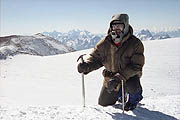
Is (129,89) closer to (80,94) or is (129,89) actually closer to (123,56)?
(123,56)

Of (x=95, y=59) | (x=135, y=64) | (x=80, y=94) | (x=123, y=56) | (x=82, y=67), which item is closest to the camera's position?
(x=135, y=64)

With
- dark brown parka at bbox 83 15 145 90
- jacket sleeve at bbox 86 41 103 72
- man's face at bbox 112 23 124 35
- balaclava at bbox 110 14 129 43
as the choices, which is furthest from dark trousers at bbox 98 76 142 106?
man's face at bbox 112 23 124 35

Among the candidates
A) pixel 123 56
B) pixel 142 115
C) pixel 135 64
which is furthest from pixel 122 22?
pixel 142 115

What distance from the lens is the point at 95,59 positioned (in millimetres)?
3740

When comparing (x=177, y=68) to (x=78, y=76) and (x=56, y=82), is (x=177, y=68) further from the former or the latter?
(x=56, y=82)

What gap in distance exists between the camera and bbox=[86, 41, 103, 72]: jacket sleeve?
12.0ft

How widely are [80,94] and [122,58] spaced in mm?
4405

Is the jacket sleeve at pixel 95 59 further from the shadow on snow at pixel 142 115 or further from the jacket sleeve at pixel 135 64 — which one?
the shadow on snow at pixel 142 115

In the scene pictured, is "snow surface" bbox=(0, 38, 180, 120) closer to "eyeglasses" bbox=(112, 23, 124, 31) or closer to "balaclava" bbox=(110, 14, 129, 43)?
"balaclava" bbox=(110, 14, 129, 43)

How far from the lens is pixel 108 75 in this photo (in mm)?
3639

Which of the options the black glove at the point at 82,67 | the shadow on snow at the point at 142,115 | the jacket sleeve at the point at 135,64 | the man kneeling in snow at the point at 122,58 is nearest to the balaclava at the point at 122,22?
the man kneeling in snow at the point at 122,58

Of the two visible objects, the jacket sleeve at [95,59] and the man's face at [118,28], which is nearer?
the man's face at [118,28]

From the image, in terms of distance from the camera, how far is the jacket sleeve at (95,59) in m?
3.64

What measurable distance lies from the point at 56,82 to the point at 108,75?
20.7ft
